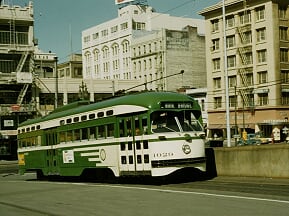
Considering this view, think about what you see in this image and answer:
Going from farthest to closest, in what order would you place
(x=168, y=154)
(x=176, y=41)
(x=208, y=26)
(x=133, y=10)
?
1. (x=133, y=10)
2. (x=176, y=41)
3. (x=208, y=26)
4. (x=168, y=154)

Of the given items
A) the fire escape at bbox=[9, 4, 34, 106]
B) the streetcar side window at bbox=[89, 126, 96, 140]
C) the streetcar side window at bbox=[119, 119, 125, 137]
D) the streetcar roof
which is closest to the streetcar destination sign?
the streetcar roof

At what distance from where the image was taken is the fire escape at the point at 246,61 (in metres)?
80.8

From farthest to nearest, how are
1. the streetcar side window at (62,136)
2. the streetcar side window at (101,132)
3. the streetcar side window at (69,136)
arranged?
the streetcar side window at (62,136)
the streetcar side window at (69,136)
the streetcar side window at (101,132)

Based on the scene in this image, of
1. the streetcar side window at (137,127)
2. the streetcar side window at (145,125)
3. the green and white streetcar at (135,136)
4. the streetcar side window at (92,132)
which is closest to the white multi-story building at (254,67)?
the green and white streetcar at (135,136)

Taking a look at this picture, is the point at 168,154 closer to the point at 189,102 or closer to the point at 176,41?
the point at 189,102

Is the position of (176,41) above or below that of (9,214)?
above

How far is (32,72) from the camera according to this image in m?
74.1

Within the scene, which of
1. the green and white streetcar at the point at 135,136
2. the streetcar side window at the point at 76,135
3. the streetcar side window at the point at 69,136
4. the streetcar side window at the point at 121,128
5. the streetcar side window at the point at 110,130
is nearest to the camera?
the green and white streetcar at the point at 135,136

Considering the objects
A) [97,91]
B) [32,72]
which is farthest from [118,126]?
[97,91]

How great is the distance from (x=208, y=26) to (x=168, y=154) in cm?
7306

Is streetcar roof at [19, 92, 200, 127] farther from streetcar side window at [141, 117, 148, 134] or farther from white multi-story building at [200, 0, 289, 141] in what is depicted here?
white multi-story building at [200, 0, 289, 141]

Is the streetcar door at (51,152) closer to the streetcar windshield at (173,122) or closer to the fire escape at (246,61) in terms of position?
the streetcar windshield at (173,122)

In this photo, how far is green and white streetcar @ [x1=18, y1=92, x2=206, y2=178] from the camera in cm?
1884

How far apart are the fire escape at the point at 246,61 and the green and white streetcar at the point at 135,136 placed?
59.1 meters
